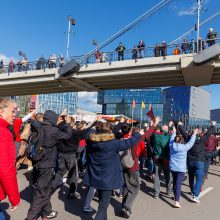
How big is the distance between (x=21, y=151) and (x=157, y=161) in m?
4.58

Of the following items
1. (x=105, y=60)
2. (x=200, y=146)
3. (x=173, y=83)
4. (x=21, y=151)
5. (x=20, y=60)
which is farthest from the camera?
(x=20, y=60)

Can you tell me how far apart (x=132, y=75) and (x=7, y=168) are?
2028 cm

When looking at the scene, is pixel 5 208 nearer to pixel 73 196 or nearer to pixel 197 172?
pixel 73 196

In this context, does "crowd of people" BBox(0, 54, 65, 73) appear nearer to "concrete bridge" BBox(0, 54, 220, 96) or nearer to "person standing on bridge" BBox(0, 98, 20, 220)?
"concrete bridge" BBox(0, 54, 220, 96)

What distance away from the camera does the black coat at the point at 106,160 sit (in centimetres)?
440

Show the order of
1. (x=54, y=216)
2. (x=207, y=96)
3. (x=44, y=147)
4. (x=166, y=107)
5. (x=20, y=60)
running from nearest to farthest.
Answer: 1. (x=44, y=147)
2. (x=54, y=216)
3. (x=20, y=60)
4. (x=166, y=107)
5. (x=207, y=96)

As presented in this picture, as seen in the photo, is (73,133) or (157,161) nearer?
(73,133)

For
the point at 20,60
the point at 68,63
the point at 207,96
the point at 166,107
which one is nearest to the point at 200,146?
the point at 68,63

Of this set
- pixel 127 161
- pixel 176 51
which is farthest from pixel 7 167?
pixel 176 51

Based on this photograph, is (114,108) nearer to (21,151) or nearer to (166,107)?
(166,107)

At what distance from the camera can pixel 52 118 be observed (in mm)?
4938

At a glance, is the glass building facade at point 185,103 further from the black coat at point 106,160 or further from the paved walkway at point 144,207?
the black coat at point 106,160

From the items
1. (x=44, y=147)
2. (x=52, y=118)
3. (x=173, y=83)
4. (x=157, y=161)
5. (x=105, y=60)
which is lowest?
(x=157, y=161)

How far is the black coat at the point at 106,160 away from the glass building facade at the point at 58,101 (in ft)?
280
